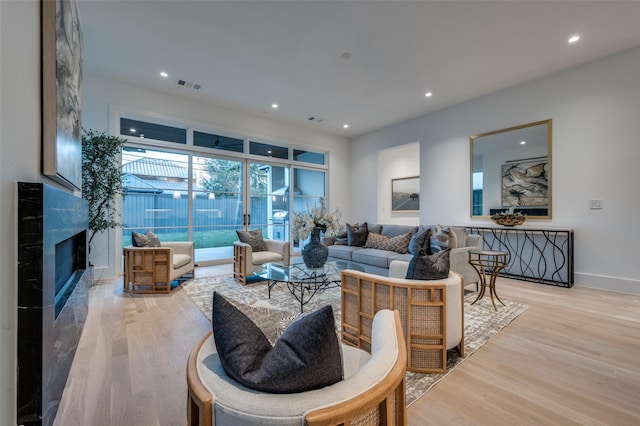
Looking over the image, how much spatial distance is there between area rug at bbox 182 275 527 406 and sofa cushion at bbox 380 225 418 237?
1.34 m

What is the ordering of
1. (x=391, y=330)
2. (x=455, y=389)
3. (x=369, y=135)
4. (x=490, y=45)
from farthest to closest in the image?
(x=369, y=135) < (x=490, y=45) < (x=455, y=389) < (x=391, y=330)

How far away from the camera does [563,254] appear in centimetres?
421

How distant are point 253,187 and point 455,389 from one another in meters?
5.52

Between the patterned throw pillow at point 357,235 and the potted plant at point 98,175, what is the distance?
3.93 meters

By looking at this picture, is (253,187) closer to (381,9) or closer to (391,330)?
(381,9)

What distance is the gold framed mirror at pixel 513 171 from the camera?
4535 mm

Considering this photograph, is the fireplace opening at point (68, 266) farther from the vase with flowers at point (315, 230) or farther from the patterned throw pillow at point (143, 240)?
the vase with flowers at point (315, 230)

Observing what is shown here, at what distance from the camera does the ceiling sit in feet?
9.73

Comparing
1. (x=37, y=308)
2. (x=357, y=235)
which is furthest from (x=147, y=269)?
(x=357, y=235)

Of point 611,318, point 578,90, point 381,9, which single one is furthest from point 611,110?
point 381,9

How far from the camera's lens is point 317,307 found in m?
3.27

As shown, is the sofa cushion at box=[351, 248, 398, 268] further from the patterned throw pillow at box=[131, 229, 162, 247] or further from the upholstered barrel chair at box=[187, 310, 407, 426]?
the upholstered barrel chair at box=[187, 310, 407, 426]

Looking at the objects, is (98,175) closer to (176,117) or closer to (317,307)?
(176,117)

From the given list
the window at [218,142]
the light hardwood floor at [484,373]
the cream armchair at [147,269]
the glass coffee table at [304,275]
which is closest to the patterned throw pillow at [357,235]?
the glass coffee table at [304,275]
